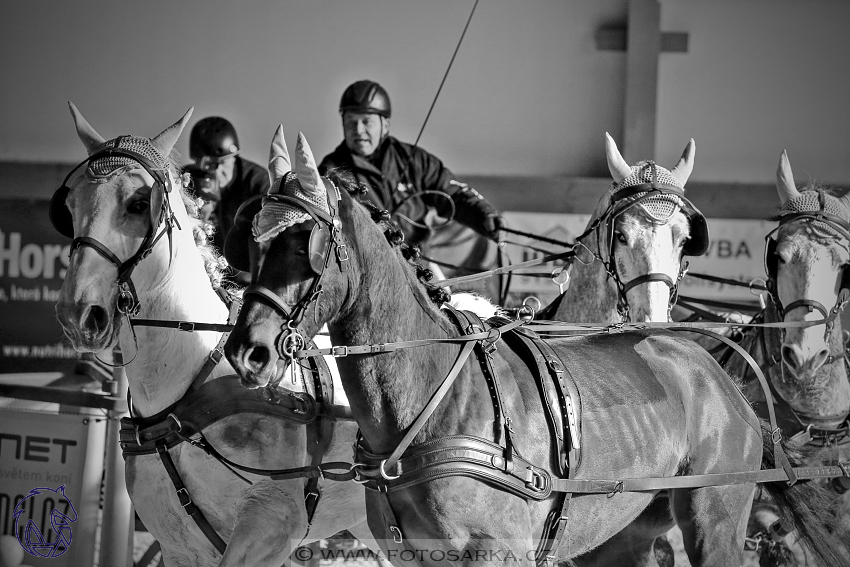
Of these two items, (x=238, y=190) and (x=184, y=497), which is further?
(x=238, y=190)

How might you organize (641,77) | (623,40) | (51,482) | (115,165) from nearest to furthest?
(115,165) → (51,482) → (641,77) → (623,40)

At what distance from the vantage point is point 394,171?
5.20 m

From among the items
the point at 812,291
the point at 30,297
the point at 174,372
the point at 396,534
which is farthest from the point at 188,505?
the point at 30,297

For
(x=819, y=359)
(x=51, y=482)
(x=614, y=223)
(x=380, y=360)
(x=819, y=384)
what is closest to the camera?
(x=380, y=360)

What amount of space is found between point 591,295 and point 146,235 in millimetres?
1679

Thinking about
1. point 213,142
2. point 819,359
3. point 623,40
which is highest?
point 623,40

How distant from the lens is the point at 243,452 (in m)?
2.90

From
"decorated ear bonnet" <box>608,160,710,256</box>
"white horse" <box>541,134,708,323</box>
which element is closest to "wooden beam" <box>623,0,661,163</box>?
"white horse" <box>541,134,708,323</box>

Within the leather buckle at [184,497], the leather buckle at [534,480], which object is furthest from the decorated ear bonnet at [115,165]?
the leather buckle at [534,480]

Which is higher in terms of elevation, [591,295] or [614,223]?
[614,223]

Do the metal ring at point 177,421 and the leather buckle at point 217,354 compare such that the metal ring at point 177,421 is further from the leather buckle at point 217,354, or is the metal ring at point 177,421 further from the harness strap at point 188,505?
the leather buckle at point 217,354

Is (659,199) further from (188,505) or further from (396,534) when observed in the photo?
(188,505)

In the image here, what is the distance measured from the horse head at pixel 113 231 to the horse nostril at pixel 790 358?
233cm

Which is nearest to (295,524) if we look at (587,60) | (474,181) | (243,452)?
(243,452)
